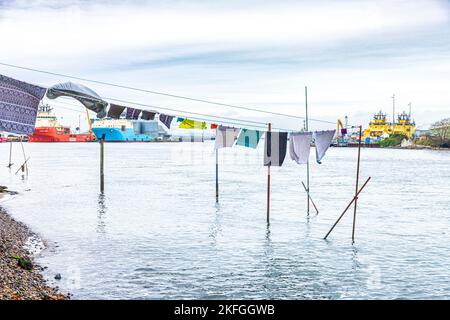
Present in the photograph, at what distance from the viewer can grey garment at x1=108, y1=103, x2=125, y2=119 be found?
61.9ft

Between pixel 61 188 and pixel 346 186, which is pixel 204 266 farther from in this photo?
pixel 346 186

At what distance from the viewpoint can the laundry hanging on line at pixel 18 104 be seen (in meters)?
16.4

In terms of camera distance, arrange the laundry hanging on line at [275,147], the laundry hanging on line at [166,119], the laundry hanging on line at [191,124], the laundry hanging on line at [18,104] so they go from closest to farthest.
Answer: the laundry hanging on line at [18,104] → the laundry hanging on line at [166,119] → the laundry hanging on line at [275,147] → the laundry hanging on line at [191,124]

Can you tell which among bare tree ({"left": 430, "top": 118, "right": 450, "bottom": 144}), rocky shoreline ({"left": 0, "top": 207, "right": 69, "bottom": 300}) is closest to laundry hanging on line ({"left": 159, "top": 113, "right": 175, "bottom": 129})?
rocky shoreline ({"left": 0, "top": 207, "right": 69, "bottom": 300})

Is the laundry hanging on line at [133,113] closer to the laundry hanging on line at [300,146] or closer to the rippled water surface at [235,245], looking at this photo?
the rippled water surface at [235,245]

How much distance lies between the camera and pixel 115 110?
1895cm

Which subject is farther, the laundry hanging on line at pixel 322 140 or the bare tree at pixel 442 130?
the bare tree at pixel 442 130

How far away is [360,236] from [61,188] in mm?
33527

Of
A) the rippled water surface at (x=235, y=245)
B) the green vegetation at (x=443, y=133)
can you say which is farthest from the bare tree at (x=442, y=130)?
the rippled water surface at (x=235, y=245)

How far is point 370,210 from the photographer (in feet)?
126

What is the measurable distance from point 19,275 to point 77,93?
20.2 feet

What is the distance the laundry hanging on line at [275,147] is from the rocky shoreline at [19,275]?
1240 cm

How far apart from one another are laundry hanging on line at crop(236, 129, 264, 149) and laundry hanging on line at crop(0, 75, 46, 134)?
13.3 meters
